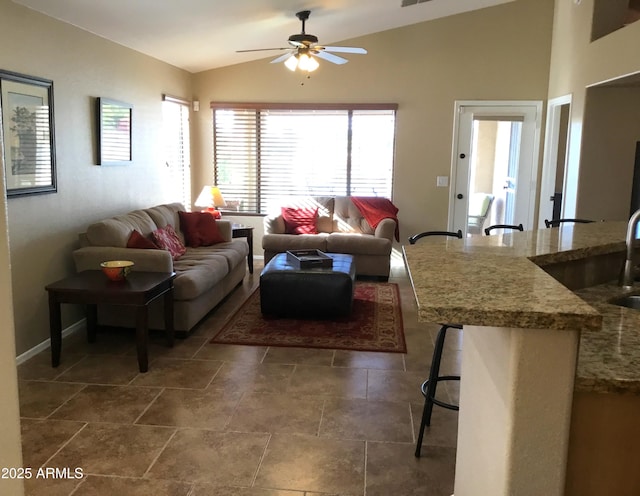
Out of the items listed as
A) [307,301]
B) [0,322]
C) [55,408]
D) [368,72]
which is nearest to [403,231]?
[368,72]

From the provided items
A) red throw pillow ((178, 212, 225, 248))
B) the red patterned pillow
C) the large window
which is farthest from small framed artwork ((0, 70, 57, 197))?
the large window

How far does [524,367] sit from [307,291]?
3.51 metres

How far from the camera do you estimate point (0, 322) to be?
1.08 meters

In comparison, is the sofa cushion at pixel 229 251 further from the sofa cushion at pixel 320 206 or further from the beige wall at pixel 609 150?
the beige wall at pixel 609 150

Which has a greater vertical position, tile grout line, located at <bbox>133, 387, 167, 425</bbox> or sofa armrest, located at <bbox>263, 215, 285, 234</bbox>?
sofa armrest, located at <bbox>263, 215, 285, 234</bbox>

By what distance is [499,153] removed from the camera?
24.1 feet

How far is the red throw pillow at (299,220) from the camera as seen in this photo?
673cm

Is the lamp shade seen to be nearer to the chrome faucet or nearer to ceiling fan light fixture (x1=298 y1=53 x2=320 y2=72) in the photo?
ceiling fan light fixture (x1=298 y1=53 x2=320 y2=72)

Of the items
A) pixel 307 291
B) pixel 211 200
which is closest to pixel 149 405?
pixel 307 291

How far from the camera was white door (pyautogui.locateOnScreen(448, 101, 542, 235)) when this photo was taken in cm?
693

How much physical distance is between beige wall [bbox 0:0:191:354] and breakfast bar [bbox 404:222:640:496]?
10.5 ft

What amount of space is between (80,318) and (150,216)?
4.00 feet

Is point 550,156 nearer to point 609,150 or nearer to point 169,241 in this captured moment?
point 609,150

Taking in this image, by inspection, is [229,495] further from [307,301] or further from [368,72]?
[368,72]
